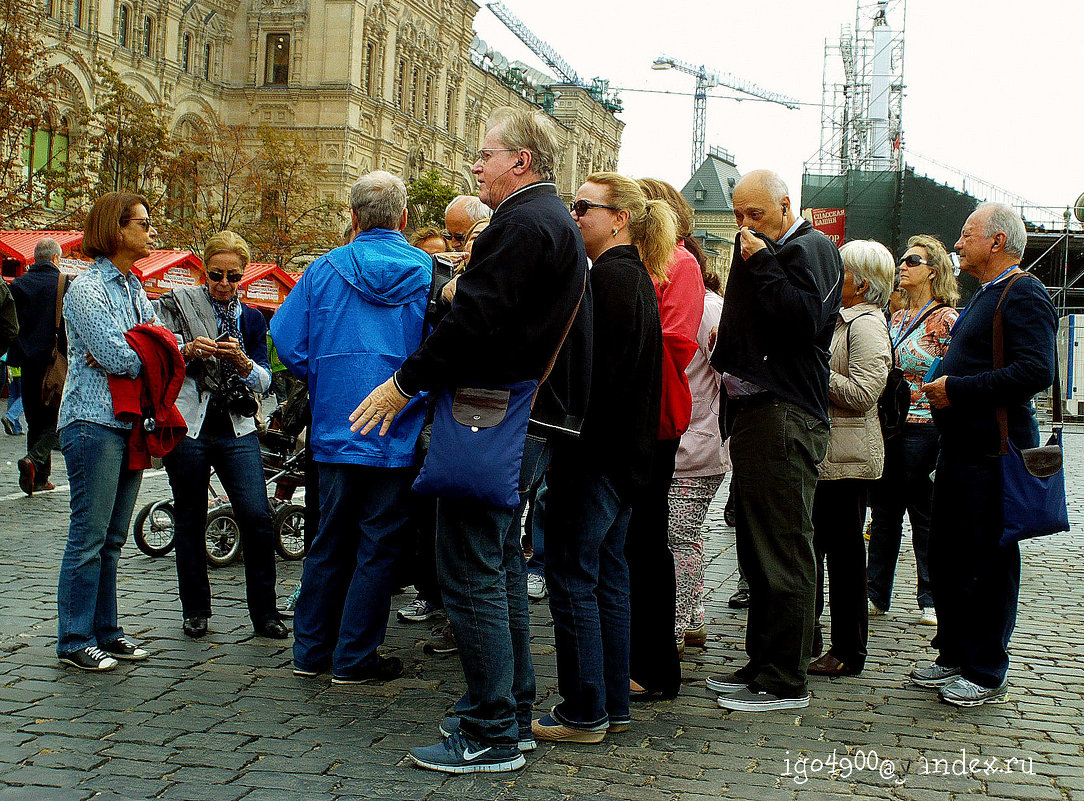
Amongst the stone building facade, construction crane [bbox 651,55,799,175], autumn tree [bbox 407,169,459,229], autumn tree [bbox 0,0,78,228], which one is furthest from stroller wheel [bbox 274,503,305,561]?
construction crane [bbox 651,55,799,175]

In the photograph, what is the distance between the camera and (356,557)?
5234 millimetres

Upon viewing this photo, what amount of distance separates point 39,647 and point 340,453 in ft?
5.81

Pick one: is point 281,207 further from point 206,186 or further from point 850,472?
point 850,472

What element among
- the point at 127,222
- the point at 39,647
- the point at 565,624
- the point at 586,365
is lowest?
the point at 39,647

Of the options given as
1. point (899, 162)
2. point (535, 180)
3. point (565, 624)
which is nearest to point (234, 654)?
point (565, 624)

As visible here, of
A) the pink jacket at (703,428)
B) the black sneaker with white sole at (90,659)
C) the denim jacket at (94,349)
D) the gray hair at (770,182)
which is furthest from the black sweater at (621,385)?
the black sneaker with white sole at (90,659)

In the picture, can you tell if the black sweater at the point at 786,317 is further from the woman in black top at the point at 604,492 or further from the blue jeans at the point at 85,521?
the blue jeans at the point at 85,521

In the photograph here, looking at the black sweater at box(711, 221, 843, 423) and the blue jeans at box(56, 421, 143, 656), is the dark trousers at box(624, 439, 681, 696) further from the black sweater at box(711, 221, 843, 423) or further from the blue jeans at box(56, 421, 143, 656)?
the blue jeans at box(56, 421, 143, 656)

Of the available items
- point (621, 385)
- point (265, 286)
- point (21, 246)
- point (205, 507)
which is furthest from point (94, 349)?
point (265, 286)

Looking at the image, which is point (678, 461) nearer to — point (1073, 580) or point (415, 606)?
point (415, 606)

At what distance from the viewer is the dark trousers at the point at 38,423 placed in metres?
10.4

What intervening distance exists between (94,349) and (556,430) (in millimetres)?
2283

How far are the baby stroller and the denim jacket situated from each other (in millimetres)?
2093

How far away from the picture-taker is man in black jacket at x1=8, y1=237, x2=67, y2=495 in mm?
10367
